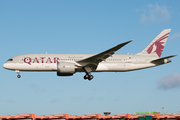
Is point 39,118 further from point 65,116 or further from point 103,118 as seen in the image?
point 103,118

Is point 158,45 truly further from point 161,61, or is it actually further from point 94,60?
point 94,60

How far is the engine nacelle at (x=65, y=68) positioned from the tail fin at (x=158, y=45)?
516 inches

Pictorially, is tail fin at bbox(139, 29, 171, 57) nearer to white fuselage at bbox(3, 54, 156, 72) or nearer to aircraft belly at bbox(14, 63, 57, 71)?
white fuselage at bbox(3, 54, 156, 72)

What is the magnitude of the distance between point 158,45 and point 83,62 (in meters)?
14.2

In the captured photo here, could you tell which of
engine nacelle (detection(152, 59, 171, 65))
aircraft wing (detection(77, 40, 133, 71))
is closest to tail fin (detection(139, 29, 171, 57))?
engine nacelle (detection(152, 59, 171, 65))

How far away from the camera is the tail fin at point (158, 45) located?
5195cm

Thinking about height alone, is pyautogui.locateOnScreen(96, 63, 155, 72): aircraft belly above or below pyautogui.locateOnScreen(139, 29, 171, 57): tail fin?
below

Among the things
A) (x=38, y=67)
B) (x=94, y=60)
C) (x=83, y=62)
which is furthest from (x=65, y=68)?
(x=94, y=60)

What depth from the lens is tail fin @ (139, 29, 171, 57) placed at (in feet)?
170

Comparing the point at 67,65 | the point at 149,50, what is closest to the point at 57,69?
the point at 67,65

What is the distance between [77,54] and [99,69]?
411 cm

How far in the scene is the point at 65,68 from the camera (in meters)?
45.0

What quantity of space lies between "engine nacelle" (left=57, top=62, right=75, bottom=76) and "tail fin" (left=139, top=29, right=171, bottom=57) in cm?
1311

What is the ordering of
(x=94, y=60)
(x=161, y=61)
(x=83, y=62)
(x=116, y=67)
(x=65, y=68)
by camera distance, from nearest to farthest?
(x=65, y=68) → (x=94, y=60) → (x=83, y=62) → (x=116, y=67) → (x=161, y=61)
